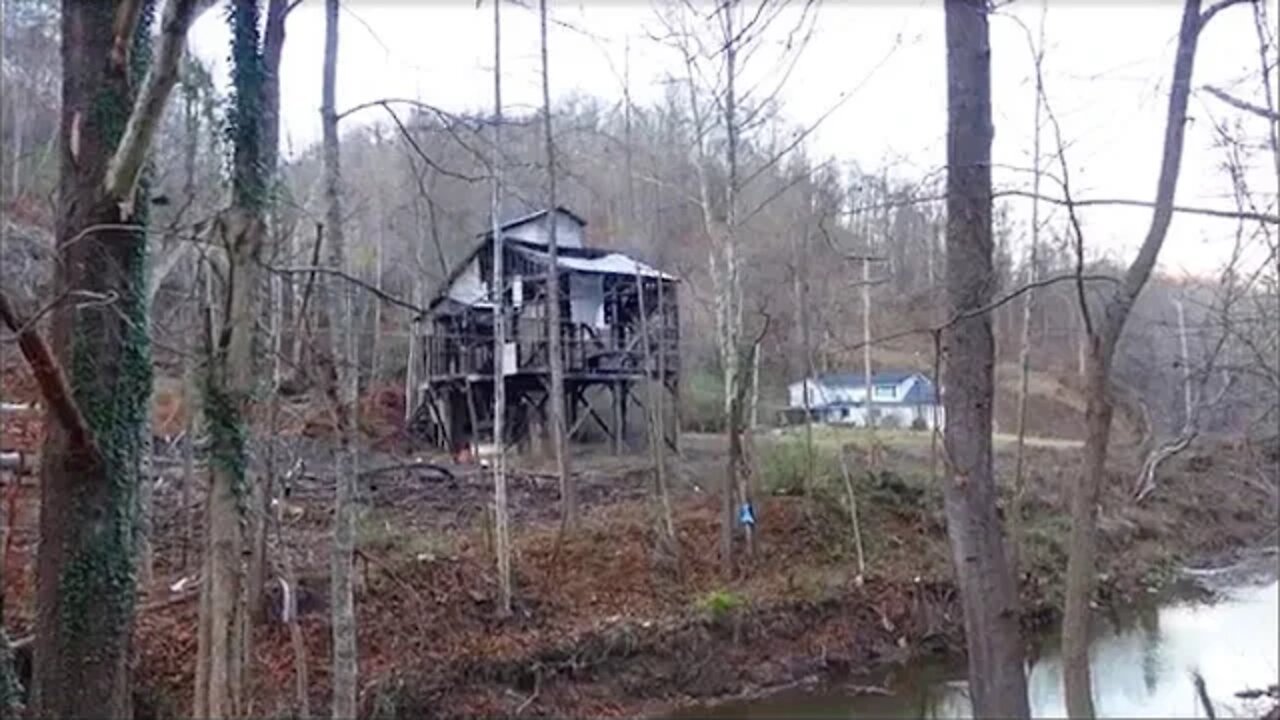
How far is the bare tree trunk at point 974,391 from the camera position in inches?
156

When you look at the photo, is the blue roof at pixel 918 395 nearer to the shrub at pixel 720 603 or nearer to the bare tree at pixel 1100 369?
the shrub at pixel 720 603

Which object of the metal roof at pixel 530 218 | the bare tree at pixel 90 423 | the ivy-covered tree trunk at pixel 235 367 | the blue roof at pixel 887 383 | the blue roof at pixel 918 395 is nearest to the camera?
the bare tree at pixel 90 423

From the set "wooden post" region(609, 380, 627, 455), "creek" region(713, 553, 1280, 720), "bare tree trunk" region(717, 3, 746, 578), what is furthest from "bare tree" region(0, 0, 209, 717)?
"wooden post" region(609, 380, 627, 455)

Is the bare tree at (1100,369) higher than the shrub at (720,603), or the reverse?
the bare tree at (1100,369)

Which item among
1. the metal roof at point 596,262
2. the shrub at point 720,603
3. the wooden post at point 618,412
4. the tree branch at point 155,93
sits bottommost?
the shrub at point 720,603

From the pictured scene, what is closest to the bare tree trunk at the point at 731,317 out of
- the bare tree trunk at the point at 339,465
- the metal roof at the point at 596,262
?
the metal roof at the point at 596,262

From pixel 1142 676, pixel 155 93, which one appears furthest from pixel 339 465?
pixel 1142 676

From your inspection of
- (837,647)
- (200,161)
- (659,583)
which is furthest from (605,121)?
(837,647)

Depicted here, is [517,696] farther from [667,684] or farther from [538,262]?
[538,262]

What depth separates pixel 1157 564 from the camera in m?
17.8

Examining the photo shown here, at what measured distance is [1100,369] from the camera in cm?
427

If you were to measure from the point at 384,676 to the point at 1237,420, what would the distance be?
332 inches

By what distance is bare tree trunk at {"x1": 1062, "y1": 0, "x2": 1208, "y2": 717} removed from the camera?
4.28m

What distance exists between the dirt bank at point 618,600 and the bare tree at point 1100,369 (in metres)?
7.15
